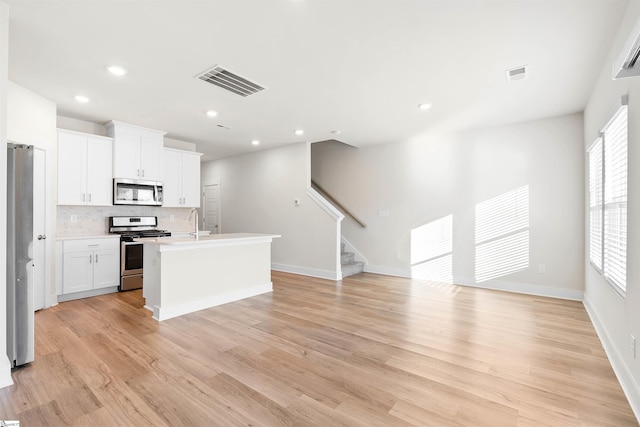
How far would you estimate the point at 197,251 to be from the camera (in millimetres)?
3855

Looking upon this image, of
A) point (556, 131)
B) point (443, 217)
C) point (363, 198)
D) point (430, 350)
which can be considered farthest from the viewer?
point (363, 198)

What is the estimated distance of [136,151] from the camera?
16.5 feet

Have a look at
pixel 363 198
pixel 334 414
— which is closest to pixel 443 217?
pixel 363 198

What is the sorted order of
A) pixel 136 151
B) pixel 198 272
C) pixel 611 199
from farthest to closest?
pixel 136 151 → pixel 198 272 → pixel 611 199

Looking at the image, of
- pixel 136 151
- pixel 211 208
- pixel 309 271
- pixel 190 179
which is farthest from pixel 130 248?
pixel 211 208

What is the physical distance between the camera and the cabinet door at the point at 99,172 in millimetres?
4559

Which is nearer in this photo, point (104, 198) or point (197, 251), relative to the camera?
point (197, 251)

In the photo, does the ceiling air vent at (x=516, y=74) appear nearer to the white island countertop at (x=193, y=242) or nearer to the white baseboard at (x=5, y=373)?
the white island countertop at (x=193, y=242)

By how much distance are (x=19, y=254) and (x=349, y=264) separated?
16.2 feet

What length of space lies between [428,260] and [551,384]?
351 cm

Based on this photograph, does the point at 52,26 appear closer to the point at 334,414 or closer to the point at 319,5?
the point at 319,5

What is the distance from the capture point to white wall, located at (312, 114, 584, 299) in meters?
4.40

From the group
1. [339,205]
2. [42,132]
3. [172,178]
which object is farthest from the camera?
[339,205]

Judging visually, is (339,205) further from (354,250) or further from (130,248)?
(130,248)
